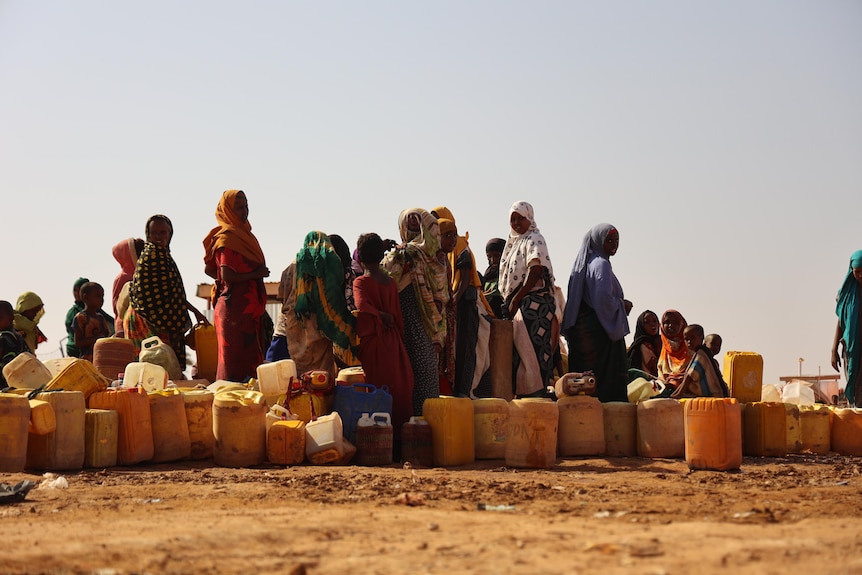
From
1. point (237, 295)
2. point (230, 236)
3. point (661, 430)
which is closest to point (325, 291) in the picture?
point (237, 295)

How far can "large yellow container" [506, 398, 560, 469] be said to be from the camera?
27.8 ft

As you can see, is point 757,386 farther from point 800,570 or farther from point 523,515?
point 800,570

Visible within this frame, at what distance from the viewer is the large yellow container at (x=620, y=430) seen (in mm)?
9570

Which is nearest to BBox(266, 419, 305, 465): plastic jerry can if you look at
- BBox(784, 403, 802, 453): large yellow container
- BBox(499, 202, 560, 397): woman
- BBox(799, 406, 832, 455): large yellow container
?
BBox(499, 202, 560, 397): woman

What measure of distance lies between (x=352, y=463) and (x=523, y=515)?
318cm

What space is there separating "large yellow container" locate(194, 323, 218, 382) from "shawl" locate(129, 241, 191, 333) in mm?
A: 378

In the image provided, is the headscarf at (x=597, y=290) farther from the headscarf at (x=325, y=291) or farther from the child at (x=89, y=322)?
the child at (x=89, y=322)

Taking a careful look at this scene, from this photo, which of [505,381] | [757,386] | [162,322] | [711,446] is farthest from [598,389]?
[162,322]

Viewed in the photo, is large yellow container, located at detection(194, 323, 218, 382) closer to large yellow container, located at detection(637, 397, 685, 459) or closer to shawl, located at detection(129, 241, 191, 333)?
shawl, located at detection(129, 241, 191, 333)

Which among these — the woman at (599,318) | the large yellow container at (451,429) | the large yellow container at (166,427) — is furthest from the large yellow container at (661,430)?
the large yellow container at (166,427)

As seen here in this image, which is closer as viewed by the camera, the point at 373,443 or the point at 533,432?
the point at 533,432

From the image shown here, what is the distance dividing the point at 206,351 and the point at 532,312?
3464 millimetres

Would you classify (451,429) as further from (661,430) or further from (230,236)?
(230,236)

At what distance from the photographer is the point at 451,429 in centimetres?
877
